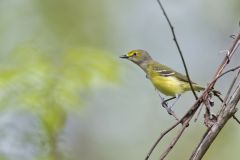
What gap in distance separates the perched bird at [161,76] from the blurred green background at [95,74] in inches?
5.2

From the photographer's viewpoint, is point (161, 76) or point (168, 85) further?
point (161, 76)

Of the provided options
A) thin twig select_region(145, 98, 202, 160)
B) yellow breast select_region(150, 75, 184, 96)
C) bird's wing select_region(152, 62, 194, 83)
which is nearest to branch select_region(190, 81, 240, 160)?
thin twig select_region(145, 98, 202, 160)

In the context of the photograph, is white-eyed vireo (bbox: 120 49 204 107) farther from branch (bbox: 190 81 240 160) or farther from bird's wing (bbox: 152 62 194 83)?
branch (bbox: 190 81 240 160)

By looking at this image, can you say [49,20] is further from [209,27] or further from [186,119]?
[186,119]

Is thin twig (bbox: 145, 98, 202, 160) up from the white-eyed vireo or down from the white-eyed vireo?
down

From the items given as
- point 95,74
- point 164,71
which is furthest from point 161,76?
point 95,74

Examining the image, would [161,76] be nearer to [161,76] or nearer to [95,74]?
[161,76]

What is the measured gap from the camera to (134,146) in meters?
6.86

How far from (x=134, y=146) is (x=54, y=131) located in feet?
13.4

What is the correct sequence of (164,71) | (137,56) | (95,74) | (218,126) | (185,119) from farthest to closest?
(164,71) < (137,56) < (95,74) < (185,119) < (218,126)

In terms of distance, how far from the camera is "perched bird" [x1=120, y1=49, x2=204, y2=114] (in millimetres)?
3945

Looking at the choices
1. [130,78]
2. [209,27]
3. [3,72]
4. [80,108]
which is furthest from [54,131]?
[209,27]

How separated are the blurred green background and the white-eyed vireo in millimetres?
132

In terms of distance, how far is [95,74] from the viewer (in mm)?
3373
